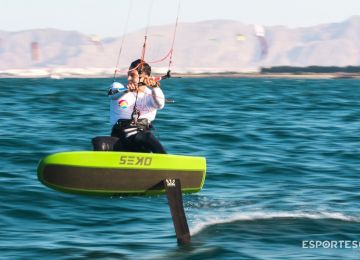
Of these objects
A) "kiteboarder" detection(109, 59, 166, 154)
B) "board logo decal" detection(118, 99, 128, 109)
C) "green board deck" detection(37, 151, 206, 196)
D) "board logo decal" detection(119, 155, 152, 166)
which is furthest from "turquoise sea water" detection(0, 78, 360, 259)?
"board logo decal" detection(118, 99, 128, 109)

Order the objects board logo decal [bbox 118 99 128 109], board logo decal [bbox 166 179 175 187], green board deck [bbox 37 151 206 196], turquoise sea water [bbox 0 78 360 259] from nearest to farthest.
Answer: turquoise sea water [bbox 0 78 360 259], green board deck [bbox 37 151 206 196], board logo decal [bbox 166 179 175 187], board logo decal [bbox 118 99 128 109]

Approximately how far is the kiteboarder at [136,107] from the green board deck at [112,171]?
344mm

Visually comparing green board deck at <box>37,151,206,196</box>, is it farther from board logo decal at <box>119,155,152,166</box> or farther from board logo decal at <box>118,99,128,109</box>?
board logo decal at <box>118,99,128,109</box>

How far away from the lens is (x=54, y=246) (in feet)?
33.7

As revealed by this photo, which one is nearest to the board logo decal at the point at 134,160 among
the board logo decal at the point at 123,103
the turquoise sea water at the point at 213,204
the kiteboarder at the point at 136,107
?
the kiteboarder at the point at 136,107

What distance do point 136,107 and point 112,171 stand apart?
3.10ft

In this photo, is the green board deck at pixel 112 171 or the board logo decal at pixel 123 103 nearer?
the green board deck at pixel 112 171

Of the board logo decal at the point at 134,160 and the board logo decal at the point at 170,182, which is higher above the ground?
the board logo decal at the point at 134,160

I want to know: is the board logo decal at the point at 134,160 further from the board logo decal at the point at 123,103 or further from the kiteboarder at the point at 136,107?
the board logo decal at the point at 123,103

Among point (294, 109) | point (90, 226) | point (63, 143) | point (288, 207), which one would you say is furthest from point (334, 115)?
point (90, 226)

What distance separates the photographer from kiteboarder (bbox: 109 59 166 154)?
10.8 metres

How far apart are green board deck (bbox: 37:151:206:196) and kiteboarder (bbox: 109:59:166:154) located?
344mm

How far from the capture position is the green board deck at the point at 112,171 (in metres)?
10.5

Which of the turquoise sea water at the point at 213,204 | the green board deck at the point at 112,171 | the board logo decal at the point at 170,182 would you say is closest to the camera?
the turquoise sea water at the point at 213,204
